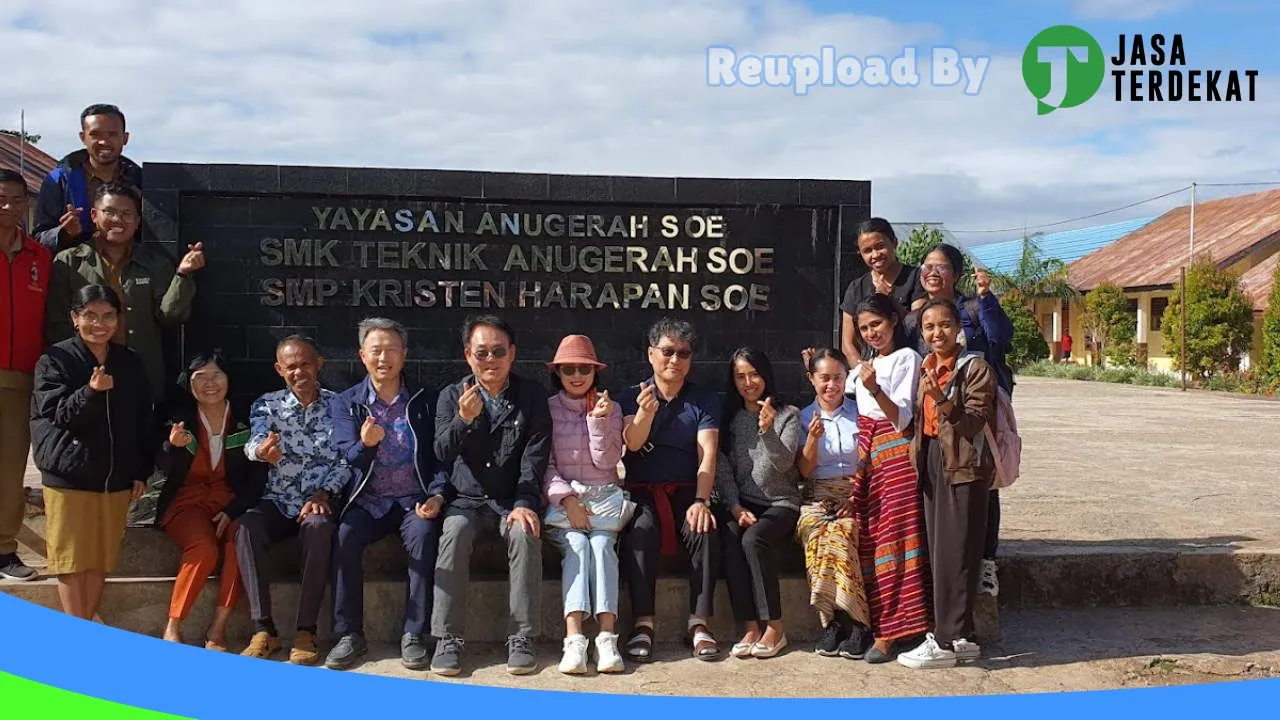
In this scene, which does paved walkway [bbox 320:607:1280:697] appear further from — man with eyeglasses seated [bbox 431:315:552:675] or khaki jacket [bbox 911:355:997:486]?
khaki jacket [bbox 911:355:997:486]

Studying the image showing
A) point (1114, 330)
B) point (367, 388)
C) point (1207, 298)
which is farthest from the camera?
point (1114, 330)

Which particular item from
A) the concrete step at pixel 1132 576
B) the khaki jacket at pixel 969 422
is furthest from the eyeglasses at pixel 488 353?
the concrete step at pixel 1132 576

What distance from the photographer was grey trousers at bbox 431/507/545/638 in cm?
458

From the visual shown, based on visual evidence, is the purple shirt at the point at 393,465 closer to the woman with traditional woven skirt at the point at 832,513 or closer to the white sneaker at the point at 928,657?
the woman with traditional woven skirt at the point at 832,513

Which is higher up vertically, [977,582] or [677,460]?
[677,460]

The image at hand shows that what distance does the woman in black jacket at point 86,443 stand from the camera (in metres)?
4.57

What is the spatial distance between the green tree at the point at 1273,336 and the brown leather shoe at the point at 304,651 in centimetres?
2177

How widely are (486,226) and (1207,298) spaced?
22.4m

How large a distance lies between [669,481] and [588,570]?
22.3 inches

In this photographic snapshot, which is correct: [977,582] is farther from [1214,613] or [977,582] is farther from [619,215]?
[619,215]

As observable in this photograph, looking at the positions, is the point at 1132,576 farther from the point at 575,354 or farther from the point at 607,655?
the point at 575,354

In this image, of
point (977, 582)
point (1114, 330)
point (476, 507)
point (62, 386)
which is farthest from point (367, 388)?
point (1114, 330)

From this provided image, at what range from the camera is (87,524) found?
4605mm

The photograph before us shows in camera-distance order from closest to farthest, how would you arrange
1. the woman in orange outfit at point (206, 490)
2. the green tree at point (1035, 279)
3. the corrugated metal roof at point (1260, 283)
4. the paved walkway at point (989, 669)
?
the paved walkway at point (989, 669)
the woman in orange outfit at point (206, 490)
the corrugated metal roof at point (1260, 283)
the green tree at point (1035, 279)
